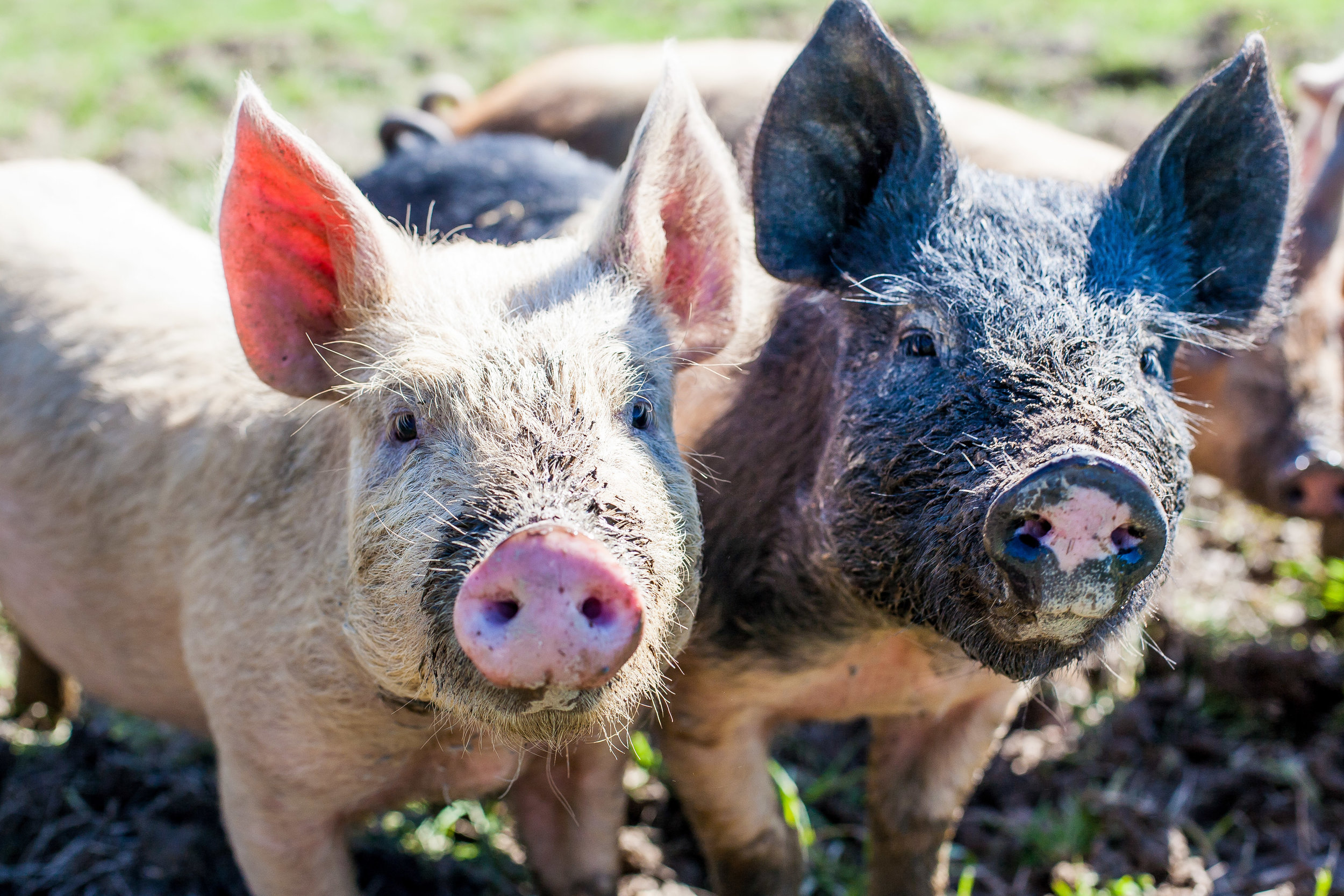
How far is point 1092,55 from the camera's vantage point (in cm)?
874

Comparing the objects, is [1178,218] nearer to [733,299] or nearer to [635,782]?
[733,299]

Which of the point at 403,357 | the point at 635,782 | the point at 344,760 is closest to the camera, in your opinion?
the point at 403,357

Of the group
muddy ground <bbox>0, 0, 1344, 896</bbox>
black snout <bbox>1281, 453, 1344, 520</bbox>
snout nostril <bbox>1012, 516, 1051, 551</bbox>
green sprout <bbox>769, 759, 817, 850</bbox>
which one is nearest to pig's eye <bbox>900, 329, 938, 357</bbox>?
snout nostril <bbox>1012, 516, 1051, 551</bbox>

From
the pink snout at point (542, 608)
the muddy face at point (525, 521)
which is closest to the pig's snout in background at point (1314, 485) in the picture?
the muddy face at point (525, 521)

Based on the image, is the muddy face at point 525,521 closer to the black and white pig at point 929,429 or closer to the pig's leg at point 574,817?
the black and white pig at point 929,429

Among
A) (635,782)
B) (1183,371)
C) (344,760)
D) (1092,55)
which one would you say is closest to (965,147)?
(1183,371)

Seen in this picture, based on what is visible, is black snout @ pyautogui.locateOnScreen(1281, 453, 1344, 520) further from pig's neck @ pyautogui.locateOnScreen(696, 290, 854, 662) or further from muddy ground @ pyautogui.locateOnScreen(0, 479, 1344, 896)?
pig's neck @ pyautogui.locateOnScreen(696, 290, 854, 662)

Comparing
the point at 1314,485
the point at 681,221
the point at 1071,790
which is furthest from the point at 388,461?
the point at 1314,485

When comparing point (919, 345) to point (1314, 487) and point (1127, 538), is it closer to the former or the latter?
point (1127, 538)

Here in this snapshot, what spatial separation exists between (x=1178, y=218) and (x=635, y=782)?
7.99 ft

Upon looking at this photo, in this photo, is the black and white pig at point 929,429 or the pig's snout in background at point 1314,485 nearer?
the black and white pig at point 929,429

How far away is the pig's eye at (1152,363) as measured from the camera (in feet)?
8.42

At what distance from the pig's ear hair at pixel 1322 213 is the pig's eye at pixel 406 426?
11.7 feet

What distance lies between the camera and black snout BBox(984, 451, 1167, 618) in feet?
6.81
